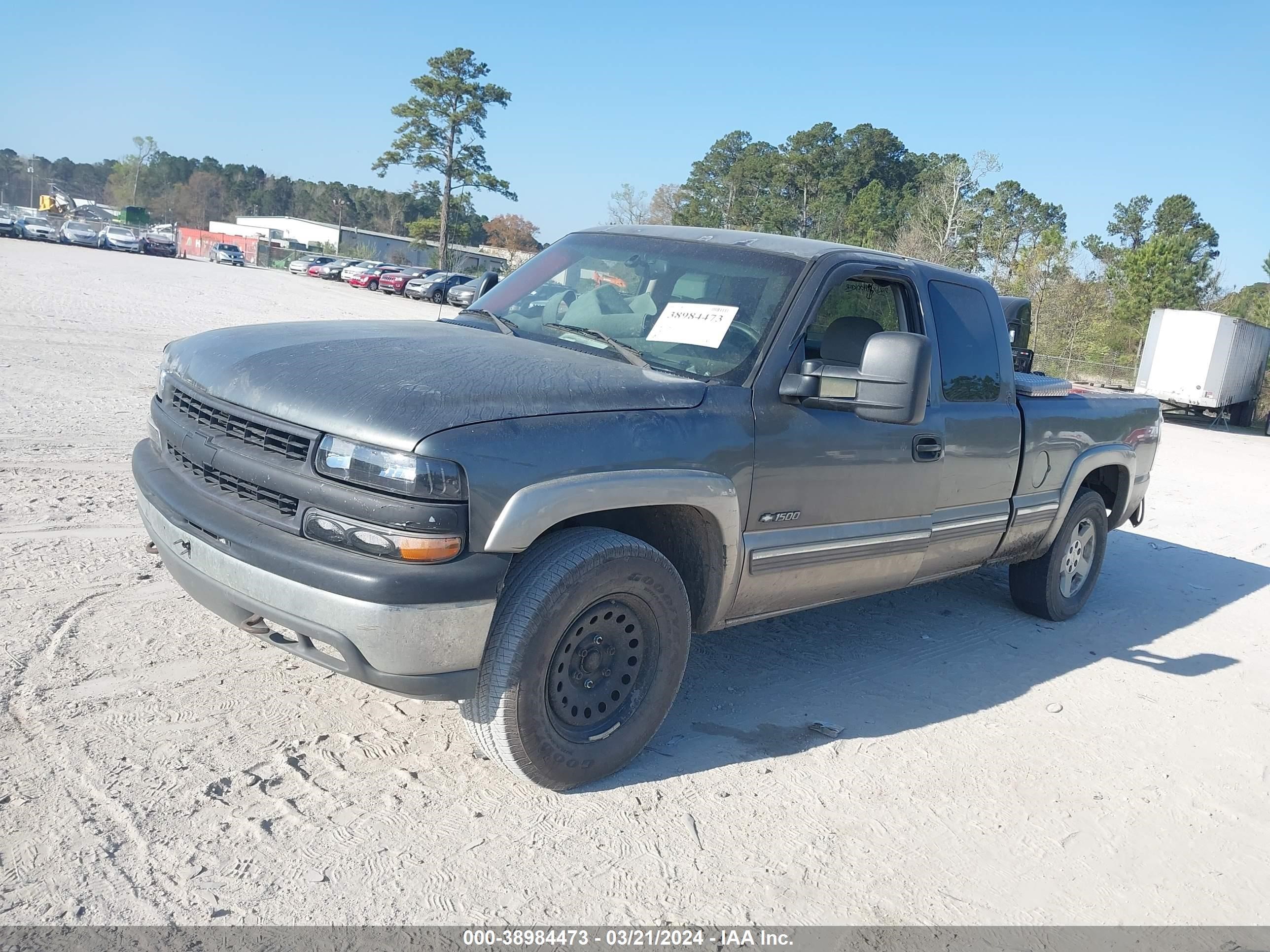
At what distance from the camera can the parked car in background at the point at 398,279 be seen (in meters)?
47.7

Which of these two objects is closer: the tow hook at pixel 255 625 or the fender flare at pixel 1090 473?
the tow hook at pixel 255 625

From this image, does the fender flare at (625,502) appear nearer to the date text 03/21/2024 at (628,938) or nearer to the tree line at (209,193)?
the date text 03/21/2024 at (628,938)

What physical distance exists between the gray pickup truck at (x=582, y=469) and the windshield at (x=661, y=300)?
0.01m

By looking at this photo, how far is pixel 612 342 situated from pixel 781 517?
99 centimetres

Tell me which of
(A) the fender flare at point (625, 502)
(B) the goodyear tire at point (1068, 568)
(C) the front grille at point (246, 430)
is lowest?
(B) the goodyear tire at point (1068, 568)

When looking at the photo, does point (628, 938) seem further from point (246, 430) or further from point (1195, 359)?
point (1195, 359)

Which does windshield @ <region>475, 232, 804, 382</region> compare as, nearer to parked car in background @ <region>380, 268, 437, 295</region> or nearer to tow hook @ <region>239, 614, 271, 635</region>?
tow hook @ <region>239, 614, 271, 635</region>

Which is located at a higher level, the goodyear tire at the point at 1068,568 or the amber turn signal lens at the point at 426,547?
the amber turn signal lens at the point at 426,547

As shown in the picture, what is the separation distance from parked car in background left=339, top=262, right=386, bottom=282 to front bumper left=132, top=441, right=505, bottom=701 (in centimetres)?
5065

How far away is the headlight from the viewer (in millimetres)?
2916

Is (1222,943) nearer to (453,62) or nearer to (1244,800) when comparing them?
(1244,800)

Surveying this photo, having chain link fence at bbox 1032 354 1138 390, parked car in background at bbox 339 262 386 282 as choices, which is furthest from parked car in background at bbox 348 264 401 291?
chain link fence at bbox 1032 354 1138 390

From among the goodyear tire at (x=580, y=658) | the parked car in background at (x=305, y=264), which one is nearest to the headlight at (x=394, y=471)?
the goodyear tire at (x=580, y=658)

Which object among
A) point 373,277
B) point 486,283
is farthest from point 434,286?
point 486,283
